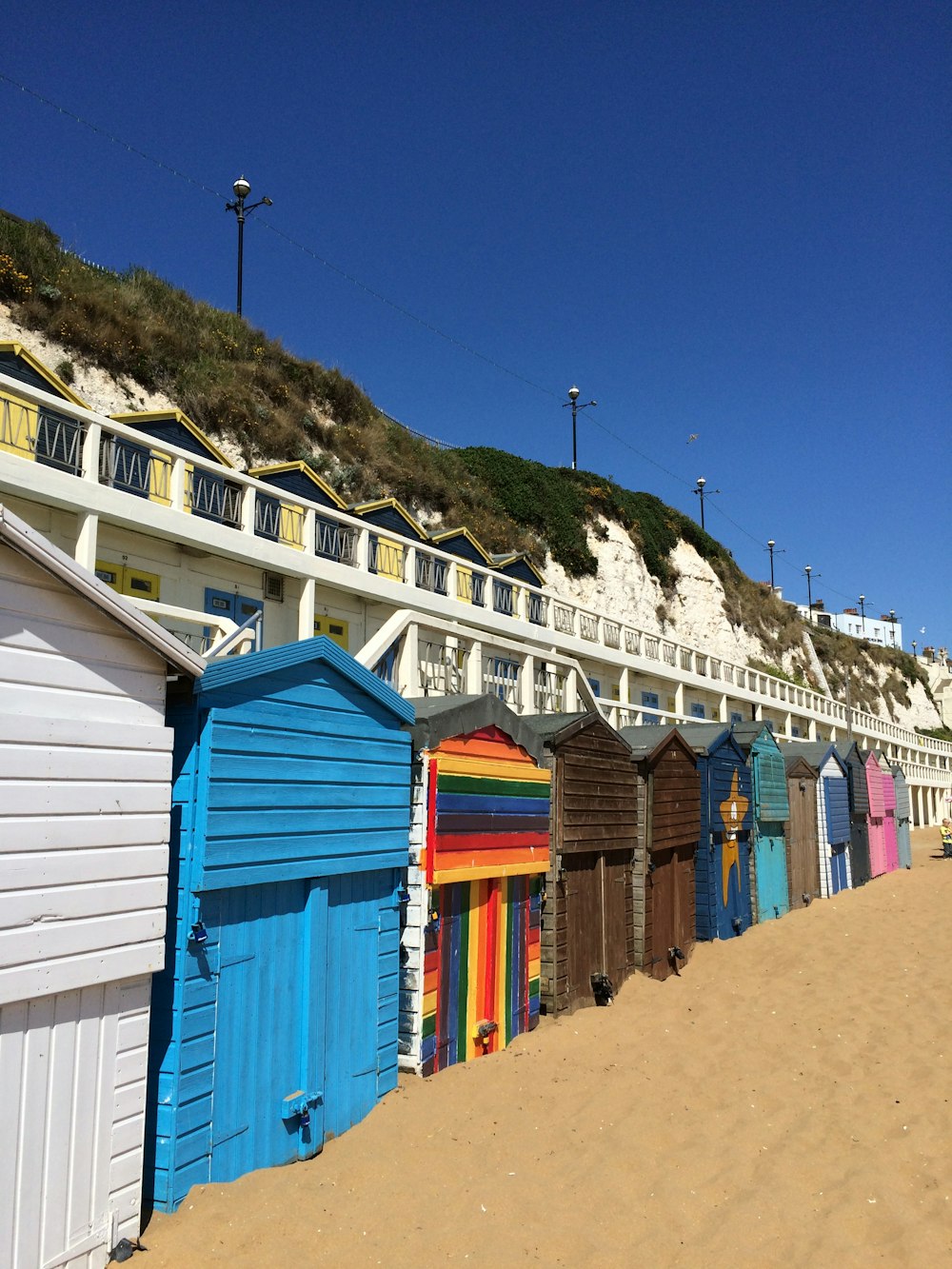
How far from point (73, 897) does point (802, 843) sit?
14.7 meters

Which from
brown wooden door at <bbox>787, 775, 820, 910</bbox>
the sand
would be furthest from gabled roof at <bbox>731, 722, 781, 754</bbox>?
the sand

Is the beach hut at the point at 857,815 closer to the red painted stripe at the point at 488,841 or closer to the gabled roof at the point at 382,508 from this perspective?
the gabled roof at the point at 382,508

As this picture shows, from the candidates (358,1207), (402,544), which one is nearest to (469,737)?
(358,1207)

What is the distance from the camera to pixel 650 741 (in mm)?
10641

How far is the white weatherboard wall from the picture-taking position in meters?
3.85

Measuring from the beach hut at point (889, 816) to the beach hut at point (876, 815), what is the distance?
92 millimetres

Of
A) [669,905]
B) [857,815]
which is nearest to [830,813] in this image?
[857,815]

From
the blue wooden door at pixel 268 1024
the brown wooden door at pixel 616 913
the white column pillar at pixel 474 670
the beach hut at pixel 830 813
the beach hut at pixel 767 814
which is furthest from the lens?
the beach hut at pixel 830 813

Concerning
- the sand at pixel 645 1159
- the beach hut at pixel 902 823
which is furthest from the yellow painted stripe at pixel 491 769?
the beach hut at pixel 902 823

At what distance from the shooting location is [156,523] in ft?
34.3

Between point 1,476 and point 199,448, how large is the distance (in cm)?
630

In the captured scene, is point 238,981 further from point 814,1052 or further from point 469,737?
point 814,1052

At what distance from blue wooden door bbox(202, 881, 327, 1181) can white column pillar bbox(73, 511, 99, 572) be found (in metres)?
5.75

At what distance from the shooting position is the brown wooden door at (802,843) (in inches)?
612
